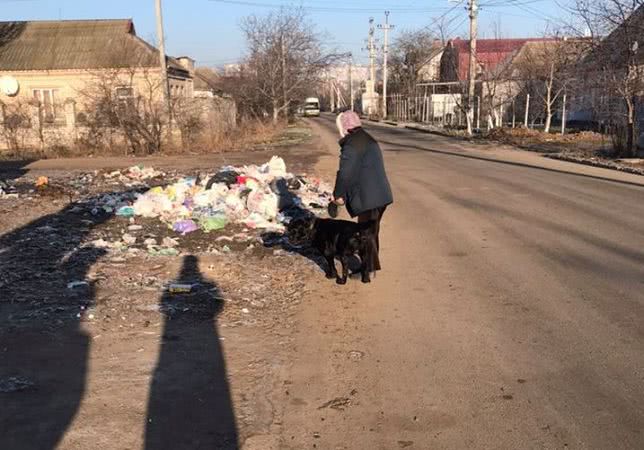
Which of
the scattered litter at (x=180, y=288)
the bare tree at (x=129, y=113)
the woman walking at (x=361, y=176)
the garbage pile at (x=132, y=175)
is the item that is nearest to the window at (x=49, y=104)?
the bare tree at (x=129, y=113)

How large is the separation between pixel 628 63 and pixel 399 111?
4852cm

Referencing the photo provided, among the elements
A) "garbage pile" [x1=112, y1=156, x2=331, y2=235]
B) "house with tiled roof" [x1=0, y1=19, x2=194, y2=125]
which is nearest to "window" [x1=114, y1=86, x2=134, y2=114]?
"house with tiled roof" [x1=0, y1=19, x2=194, y2=125]

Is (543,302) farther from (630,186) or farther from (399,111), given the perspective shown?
(399,111)

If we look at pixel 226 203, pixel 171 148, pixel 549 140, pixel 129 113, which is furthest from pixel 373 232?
pixel 549 140

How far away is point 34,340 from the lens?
523 centimetres

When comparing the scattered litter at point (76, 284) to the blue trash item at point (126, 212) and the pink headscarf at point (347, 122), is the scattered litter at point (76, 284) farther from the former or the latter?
the blue trash item at point (126, 212)

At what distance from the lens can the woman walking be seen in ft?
22.1

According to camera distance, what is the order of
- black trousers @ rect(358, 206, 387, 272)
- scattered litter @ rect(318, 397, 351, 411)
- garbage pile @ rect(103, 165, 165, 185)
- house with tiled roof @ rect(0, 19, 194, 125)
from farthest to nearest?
house with tiled roof @ rect(0, 19, 194, 125) < garbage pile @ rect(103, 165, 165, 185) < black trousers @ rect(358, 206, 387, 272) < scattered litter @ rect(318, 397, 351, 411)

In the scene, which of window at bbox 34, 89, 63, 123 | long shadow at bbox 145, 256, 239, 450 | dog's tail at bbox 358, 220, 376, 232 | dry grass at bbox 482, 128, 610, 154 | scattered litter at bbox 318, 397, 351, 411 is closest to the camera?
long shadow at bbox 145, 256, 239, 450

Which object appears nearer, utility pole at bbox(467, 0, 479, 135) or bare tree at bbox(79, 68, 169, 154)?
bare tree at bbox(79, 68, 169, 154)

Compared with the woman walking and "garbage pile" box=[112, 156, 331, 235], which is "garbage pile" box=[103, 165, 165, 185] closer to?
"garbage pile" box=[112, 156, 331, 235]

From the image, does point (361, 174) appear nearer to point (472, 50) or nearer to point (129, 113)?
point (129, 113)

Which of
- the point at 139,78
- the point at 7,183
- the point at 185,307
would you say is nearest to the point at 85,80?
the point at 139,78

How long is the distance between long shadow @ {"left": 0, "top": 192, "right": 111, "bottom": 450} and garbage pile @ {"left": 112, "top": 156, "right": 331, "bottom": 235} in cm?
177
